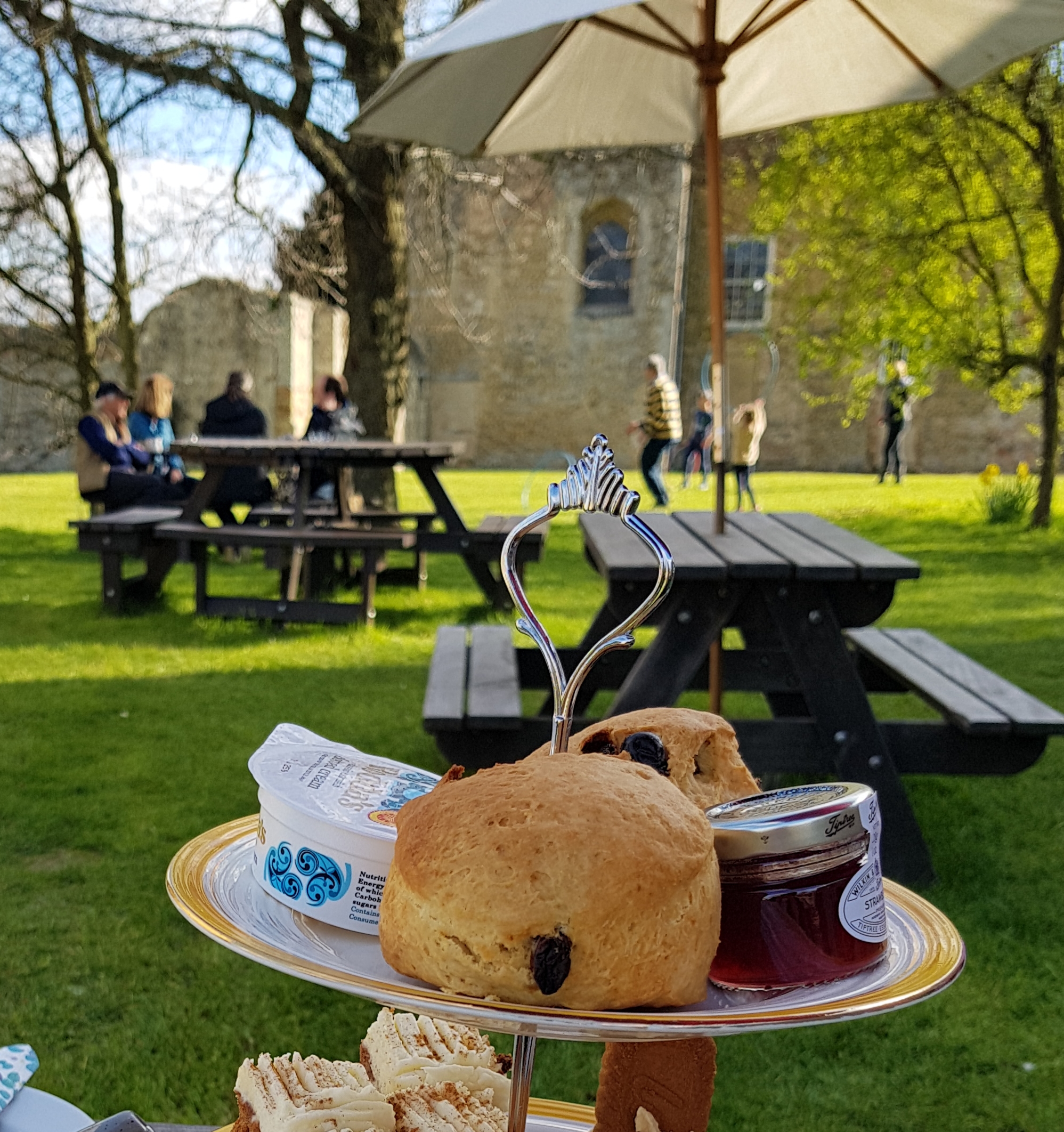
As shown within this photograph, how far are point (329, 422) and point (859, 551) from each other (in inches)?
251

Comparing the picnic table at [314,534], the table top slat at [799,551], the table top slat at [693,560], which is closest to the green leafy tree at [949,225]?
the picnic table at [314,534]

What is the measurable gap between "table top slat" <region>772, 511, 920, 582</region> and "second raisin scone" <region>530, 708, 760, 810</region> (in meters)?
2.55

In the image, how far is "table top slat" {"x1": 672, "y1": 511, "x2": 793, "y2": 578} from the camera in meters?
3.28

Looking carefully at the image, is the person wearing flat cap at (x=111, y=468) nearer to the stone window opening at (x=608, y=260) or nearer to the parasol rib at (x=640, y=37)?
the parasol rib at (x=640, y=37)

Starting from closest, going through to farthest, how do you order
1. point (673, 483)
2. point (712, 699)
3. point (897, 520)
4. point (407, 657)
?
point (712, 699), point (407, 657), point (897, 520), point (673, 483)

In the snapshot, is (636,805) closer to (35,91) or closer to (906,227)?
(35,91)

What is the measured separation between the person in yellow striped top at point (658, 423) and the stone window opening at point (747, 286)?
11694 mm

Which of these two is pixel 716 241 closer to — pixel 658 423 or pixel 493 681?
pixel 493 681

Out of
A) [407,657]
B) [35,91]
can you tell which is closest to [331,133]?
[35,91]

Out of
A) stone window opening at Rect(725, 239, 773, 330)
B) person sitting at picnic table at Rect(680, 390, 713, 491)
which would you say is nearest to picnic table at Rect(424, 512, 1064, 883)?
person sitting at picnic table at Rect(680, 390, 713, 491)

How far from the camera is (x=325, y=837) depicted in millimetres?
772

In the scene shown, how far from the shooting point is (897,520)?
12.9 metres

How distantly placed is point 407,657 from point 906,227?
8482 millimetres

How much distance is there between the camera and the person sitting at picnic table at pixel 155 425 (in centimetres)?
932
